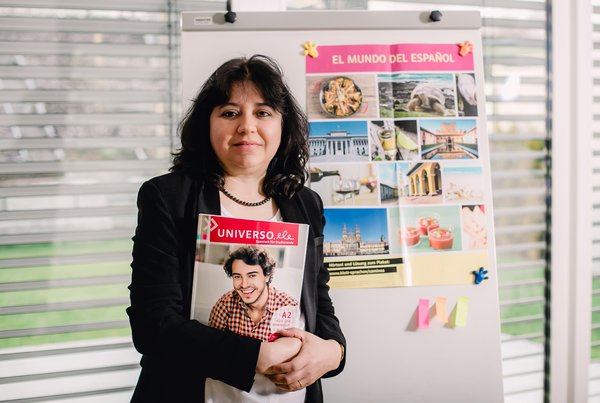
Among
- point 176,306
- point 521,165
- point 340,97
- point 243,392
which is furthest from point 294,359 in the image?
point 521,165

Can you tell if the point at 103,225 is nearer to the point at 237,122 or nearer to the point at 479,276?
the point at 237,122

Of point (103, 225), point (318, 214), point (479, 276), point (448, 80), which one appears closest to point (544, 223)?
point (479, 276)

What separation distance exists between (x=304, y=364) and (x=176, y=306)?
0.27 metres

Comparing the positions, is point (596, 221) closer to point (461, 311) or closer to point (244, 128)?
point (461, 311)

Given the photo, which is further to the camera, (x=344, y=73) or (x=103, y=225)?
(x=103, y=225)

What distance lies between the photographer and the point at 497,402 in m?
1.15

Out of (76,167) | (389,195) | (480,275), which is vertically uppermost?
(76,167)

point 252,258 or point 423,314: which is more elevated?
point 252,258

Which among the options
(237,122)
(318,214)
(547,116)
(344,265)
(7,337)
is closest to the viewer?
(237,122)

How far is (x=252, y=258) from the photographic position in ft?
2.75

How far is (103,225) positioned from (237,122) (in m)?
0.79

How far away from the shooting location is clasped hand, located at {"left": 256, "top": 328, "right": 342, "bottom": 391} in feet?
2.60

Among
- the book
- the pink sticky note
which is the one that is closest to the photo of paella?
the book

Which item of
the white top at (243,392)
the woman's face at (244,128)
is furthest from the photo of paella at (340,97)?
the white top at (243,392)
